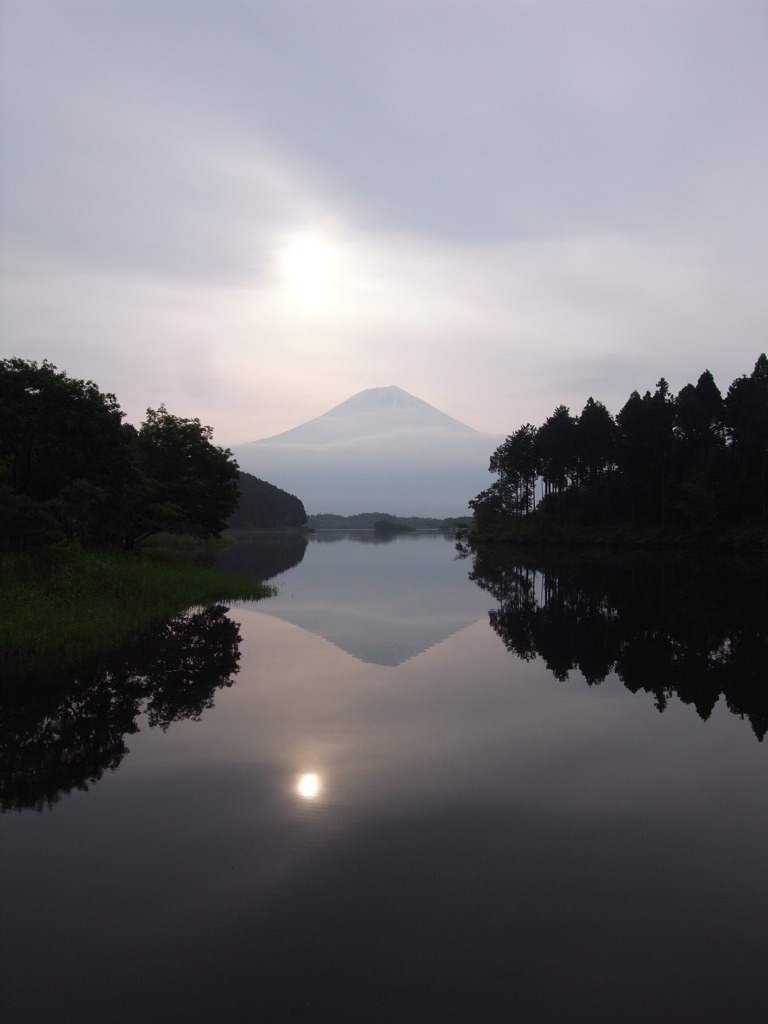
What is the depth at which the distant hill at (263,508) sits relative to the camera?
16738 centimetres

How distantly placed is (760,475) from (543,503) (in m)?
30.1

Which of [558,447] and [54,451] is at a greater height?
[558,447]

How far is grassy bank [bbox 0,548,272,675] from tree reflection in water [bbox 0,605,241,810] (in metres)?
0.75

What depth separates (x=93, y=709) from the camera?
9539 mm

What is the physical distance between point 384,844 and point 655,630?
1302 cm

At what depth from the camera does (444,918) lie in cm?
454

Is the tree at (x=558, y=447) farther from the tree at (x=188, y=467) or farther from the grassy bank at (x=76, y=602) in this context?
the grassy bank at (x=76, y=602)

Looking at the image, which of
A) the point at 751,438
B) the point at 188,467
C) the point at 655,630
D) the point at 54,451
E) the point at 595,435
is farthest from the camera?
the point at 595,435

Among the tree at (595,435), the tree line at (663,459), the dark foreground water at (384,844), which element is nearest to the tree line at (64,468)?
the dark foreground water at (384,844)

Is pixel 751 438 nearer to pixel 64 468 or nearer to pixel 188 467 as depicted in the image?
pixel 188 467

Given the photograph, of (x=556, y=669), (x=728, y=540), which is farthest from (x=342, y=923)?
(x=728, y=540)

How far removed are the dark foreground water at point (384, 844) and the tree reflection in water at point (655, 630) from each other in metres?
0.17

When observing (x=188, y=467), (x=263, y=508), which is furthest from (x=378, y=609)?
(x=263, y=508)

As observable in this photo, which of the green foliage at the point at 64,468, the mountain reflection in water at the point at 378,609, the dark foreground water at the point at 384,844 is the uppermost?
the green foliage at the point at 64,468
